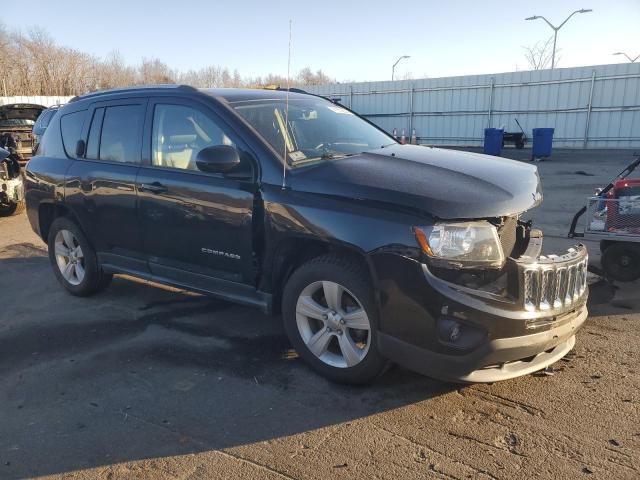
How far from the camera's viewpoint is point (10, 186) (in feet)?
31.9

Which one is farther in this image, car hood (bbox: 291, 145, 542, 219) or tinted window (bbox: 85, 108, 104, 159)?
tinted window (bbox: 85, 108, 104, 159)

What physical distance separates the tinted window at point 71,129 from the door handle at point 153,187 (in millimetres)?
1274

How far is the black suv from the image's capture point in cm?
292

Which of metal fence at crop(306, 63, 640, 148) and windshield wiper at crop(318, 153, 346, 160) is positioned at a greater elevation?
metal fence at crop(306, 63, 640, 148)

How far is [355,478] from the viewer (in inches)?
101

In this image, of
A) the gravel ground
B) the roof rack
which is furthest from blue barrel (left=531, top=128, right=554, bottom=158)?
the roof rack

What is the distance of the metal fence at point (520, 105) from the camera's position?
23.5 m

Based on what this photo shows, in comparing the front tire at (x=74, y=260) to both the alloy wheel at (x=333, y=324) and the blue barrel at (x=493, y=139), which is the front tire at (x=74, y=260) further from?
the blue barrel at (x=493, y=139)

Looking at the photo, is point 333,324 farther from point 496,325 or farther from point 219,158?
point 219,158

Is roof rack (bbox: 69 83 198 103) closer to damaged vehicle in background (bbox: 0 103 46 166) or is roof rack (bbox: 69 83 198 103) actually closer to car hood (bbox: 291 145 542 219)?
car hood (bbox: 291 145 542 219)

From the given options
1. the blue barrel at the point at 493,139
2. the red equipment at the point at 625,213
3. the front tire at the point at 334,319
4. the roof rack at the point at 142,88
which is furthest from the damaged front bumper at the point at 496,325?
the blue barrel at the point at 493,139

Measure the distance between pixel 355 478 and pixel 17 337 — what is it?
3306 millimetres

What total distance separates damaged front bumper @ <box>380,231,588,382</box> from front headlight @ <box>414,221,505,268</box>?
9 centimetres

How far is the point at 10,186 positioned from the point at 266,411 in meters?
8.77
